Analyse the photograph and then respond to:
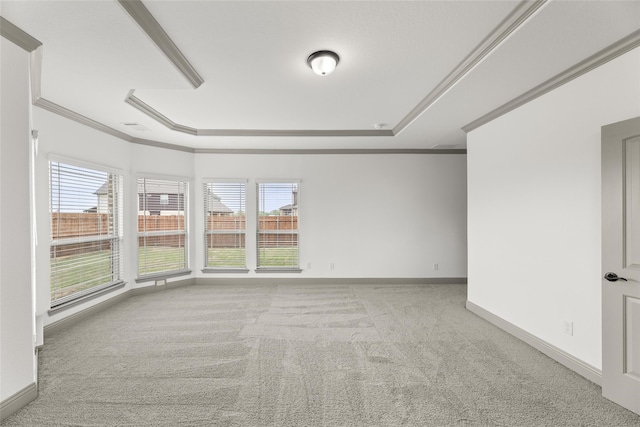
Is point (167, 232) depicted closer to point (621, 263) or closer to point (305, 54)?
point (305, 54)

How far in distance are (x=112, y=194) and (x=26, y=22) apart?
2.87 metres

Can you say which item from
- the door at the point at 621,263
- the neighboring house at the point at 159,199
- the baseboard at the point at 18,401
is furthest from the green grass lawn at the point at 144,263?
the door at the point at 621,263

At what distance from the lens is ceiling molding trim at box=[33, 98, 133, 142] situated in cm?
310

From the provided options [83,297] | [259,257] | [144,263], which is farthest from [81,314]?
[259,257]

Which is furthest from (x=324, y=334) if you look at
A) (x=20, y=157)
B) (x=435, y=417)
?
(x=20, y=157)

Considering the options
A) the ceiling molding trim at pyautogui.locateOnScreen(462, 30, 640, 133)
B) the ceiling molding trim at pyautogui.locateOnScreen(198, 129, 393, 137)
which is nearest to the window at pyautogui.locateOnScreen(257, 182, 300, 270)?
the ceiling molding trim at pyautogui.locateOnScreen(198, 129, 393, 137)

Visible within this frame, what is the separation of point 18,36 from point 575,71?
4.22m

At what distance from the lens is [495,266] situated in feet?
11.7

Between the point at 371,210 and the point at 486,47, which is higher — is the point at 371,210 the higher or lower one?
the lower one

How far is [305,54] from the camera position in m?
2.32

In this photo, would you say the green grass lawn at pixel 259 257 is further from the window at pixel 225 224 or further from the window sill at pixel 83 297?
the window sill at pixel 83 297

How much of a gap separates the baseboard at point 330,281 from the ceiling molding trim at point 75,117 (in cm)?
281

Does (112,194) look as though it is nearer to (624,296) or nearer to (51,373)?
(51,373)

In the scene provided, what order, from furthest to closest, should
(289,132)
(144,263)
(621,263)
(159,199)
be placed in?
1. (159,199)
2. (144,263)
3. (289,132)
4. (621,263)
